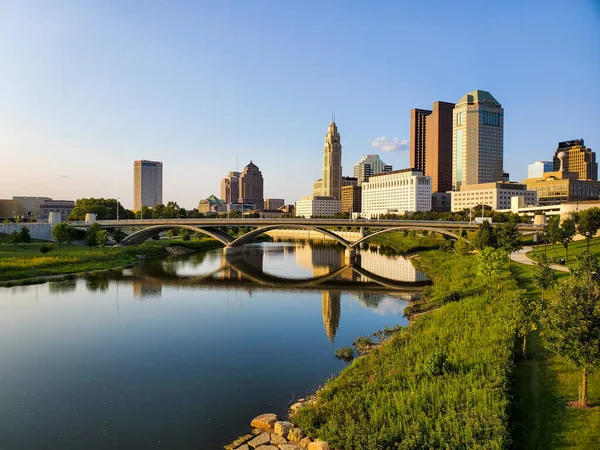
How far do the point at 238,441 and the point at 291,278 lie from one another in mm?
39456

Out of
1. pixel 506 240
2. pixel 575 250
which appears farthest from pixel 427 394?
pixel 575 250

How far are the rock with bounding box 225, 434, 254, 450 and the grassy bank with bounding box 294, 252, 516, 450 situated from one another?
169 cm

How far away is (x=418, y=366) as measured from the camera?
1773cm

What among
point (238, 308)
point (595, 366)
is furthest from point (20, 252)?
point (595, 366)

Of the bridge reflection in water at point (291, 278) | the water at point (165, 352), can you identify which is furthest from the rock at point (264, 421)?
the bridge reflection in water at point (291, 278)

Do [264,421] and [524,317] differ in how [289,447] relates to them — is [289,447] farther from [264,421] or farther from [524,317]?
[524,317]

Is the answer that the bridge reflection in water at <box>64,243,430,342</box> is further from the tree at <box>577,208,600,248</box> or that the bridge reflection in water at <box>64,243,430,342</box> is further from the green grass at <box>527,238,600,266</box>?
the tree at <box>577,208,600,248</box>

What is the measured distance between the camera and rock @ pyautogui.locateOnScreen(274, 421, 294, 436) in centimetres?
1398

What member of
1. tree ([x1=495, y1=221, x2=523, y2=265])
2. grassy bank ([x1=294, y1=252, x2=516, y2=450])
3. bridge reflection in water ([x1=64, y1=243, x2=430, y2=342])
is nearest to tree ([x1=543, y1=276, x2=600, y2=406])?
grassy bank ([x1=294, y1=252, x2=516, y2=450])

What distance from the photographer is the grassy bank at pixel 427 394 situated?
12.5m

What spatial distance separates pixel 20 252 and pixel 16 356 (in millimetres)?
40535

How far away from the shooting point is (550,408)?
13992 millimetres

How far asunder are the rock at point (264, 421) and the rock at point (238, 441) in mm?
669

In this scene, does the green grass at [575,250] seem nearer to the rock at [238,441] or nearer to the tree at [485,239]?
the tree at [485,239]
